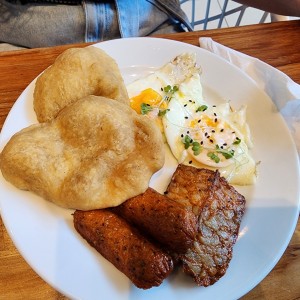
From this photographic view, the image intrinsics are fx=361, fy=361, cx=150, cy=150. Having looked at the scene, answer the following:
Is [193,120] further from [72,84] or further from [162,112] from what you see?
[72,84]

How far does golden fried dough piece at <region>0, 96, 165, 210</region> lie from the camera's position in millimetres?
1222

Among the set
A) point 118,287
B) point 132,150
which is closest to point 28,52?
point 132,150

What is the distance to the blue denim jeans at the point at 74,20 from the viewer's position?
1.80m

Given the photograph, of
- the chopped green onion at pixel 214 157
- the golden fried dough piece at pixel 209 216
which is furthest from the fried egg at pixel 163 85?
the golden fried dough piece at pixel 209 216

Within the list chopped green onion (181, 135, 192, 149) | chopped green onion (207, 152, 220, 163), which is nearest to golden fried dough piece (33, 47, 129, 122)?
chopped green onion (181, 135, 192, 149)

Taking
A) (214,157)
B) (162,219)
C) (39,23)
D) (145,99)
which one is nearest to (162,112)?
(145,99)

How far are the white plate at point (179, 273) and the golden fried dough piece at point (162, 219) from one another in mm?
152

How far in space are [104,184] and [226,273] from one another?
0.50 meters

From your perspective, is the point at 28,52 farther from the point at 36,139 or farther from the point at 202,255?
the point at 202,255

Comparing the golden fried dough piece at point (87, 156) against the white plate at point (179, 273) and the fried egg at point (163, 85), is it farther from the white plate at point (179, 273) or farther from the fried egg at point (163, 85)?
the fried egg at point (163, 85)

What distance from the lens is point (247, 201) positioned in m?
1.39

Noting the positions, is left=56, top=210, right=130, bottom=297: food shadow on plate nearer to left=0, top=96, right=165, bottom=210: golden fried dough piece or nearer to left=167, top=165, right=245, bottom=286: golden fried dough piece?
left=0, top=96, right=165, bottom=210: golden fried dough piece

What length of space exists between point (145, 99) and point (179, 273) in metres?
0.76

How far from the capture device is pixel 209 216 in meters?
1.25
